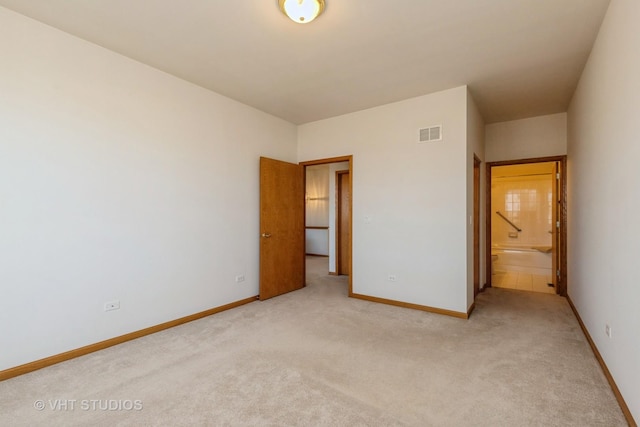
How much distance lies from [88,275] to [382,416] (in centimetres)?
258

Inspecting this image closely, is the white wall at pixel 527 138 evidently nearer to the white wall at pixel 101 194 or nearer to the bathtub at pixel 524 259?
the bathtub at pixel 524 259

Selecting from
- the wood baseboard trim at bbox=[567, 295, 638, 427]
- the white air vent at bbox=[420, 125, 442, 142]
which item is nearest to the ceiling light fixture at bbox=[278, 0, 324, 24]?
the white air vent at bbox=[420, 125, 442, 142]

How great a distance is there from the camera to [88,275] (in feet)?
8.32

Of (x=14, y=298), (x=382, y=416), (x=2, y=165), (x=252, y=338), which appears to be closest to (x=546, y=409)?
(x=382, y=416)

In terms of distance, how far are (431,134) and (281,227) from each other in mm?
2398

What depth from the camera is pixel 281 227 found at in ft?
14.4

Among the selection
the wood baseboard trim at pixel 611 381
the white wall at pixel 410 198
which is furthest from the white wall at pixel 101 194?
the wood baseboard trim at pixel 611 381

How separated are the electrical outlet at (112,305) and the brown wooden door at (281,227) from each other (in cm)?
172

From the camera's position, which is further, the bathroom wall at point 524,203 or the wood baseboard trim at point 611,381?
the bathroom wall at point 524,203

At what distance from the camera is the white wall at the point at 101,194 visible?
219 centimetres

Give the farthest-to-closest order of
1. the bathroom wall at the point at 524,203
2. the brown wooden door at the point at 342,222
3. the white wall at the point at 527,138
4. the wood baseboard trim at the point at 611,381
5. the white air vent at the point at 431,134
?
the bathroom wall at the point at 524,203
the brown wooden door at the point at 342,222
the white wall at the point at 527,138
the white air vent at the point at 431,134
the wood baseboard trim at the point at 611,381

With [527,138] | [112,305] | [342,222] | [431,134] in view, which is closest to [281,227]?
[342,222]

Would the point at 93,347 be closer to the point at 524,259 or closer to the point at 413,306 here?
the point at 413,306

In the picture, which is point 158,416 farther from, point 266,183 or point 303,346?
point 266,183
